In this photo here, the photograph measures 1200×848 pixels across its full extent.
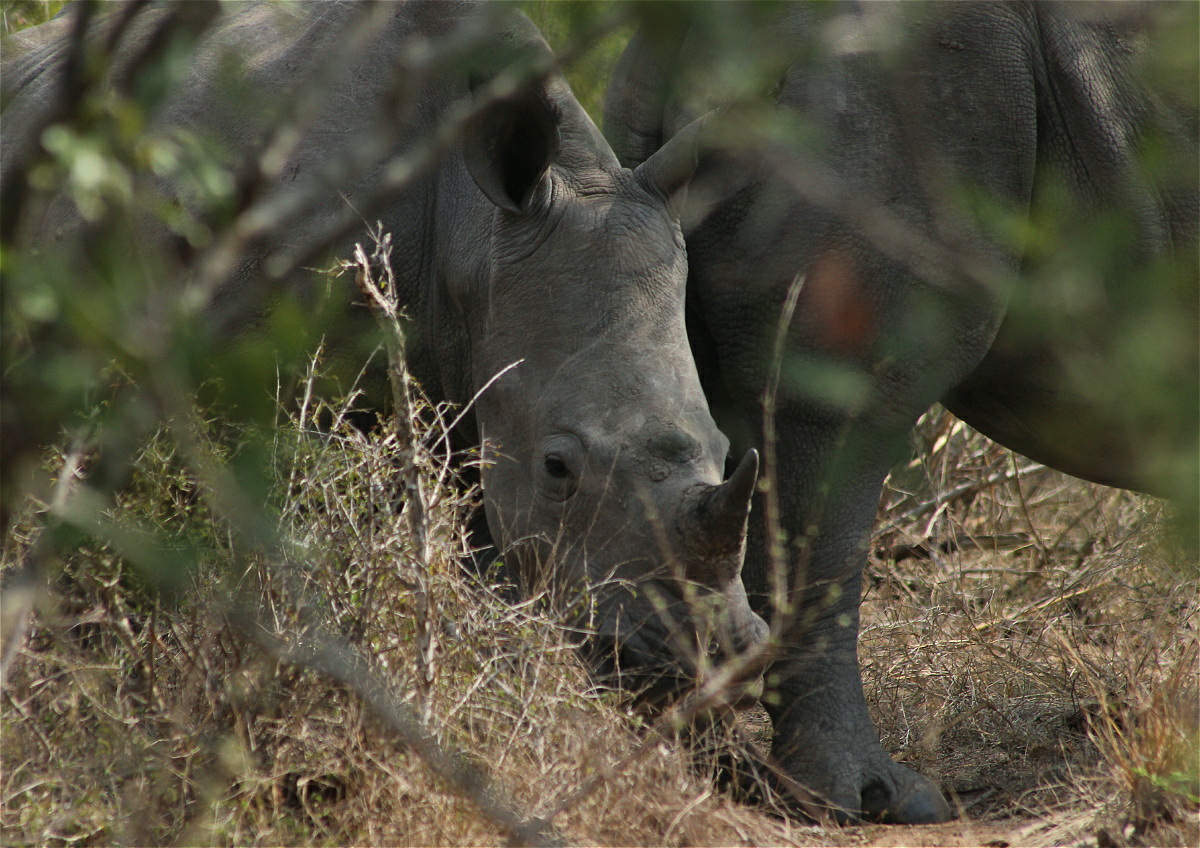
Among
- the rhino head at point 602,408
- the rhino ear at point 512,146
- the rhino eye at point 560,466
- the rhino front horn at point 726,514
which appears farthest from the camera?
the rhino ear at point 512,146

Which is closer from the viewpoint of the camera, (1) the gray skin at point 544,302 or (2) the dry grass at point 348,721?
(2) the dry grass at point 348,721

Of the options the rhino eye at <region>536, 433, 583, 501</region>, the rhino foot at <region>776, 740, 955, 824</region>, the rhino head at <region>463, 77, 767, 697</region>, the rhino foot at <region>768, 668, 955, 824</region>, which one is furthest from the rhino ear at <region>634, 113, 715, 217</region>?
the rhino foot at <region>776, 740, 955, 824</region>

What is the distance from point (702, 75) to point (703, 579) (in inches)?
84.6

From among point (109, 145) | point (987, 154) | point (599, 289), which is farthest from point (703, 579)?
point (109, 145)

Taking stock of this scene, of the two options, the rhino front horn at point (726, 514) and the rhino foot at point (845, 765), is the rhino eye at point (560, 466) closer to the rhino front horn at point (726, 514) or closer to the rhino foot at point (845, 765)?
the rhino front horn at point (726, 514)

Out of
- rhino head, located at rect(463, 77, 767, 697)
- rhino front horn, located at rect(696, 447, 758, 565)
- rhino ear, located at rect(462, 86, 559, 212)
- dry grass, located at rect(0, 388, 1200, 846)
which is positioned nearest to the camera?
dry grass, located at rect(0, 388, 1200, 846)

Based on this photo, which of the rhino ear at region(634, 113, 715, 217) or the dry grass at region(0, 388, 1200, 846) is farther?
the rhino ear at region(634, 113, 715, 217)

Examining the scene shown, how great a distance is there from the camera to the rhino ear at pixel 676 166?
13.4 feet

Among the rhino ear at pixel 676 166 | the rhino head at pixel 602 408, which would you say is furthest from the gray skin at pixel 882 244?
the rhino head at pixel 602 408

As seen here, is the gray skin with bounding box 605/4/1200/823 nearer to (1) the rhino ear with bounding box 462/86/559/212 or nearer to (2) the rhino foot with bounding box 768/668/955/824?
(2) the rhino foot with bounding box 768/668/955/824

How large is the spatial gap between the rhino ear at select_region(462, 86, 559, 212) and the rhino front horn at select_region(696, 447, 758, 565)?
1.19 meters

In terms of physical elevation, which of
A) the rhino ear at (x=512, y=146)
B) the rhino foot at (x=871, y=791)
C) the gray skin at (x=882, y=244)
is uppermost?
the rhino ear at (x=512, y=146)

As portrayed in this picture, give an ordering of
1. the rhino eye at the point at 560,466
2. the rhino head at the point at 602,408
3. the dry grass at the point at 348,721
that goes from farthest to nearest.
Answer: the rhino eye at the point at 560,466
the rhino head at the point at 602,408
the dry grass at the point at 348,721

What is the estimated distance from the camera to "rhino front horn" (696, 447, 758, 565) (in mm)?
3305
